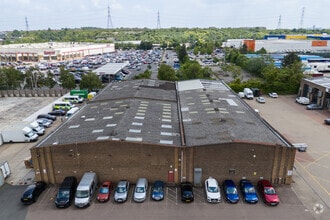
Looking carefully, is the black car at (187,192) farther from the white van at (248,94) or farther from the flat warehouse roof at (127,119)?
the white van at (248,94)

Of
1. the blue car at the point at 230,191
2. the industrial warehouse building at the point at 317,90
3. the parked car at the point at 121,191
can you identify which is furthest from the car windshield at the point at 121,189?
the industrial warehouse building at the point at 317,90

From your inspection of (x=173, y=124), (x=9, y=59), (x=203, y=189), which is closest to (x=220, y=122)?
(x=173, y=124)

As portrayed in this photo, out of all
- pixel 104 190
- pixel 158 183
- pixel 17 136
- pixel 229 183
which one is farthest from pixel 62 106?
pixel 229 183

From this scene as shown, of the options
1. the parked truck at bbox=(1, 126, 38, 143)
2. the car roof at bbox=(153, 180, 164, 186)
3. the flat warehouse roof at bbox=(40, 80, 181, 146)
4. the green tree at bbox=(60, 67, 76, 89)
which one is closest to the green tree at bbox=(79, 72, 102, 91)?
the green tree at bbox=(60, 67, 76, 89)

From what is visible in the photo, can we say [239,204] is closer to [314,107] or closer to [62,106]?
[314,107]

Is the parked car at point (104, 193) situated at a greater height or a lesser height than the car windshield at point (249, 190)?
lesser

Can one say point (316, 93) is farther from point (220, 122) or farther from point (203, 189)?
point (203, 189)

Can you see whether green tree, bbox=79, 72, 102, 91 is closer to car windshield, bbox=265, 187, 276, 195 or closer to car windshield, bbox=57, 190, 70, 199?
car windshield, bbox=57, 190, 70, 199
